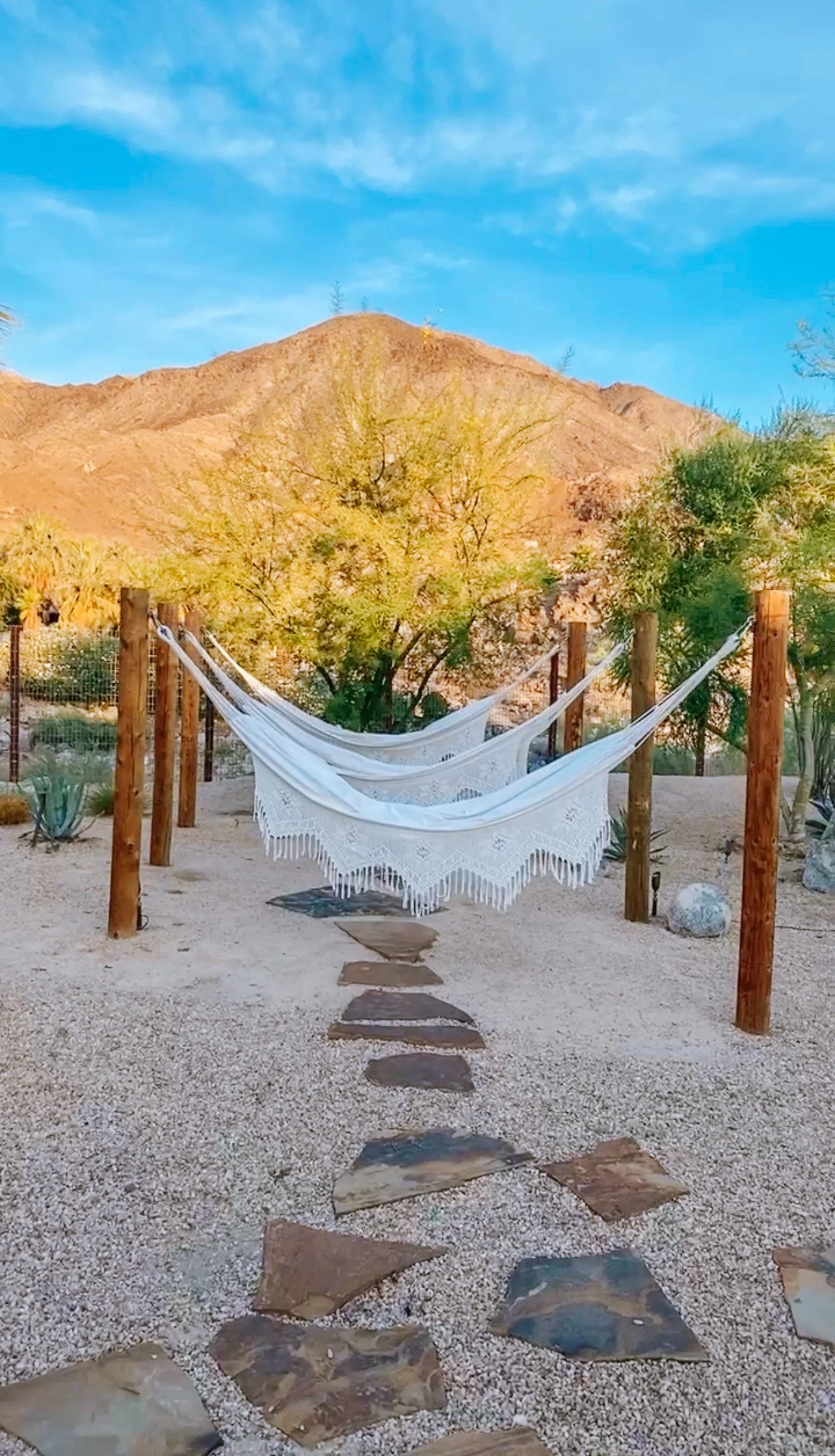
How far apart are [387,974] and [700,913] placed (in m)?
1.18

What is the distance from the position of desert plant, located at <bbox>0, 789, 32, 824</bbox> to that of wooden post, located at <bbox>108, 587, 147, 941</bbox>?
215cm

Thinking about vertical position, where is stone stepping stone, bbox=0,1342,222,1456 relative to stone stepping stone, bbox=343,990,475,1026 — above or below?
below

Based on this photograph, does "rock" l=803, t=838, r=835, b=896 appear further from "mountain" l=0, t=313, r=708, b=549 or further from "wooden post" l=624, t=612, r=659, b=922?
"mountain" l=0, t=313, r=708, b=549

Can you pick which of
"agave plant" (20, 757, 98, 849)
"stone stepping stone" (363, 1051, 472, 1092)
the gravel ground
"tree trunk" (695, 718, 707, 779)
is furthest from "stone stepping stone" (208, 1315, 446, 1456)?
"tree trunk" (695, 718, 707, 779)

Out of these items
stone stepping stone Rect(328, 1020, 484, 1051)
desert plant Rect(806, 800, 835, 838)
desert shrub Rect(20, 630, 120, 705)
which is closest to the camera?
stone stepping stone Rect(328, 1020, 484, 1051)

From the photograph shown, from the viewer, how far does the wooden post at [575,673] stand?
4.61 meters

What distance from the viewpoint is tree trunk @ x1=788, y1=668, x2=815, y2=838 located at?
463cm

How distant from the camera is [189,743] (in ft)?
15.5

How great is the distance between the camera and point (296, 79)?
26.5 feet

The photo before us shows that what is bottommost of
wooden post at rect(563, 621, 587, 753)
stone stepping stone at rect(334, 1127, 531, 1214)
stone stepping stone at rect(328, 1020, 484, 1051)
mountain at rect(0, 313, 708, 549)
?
stone stepping stone at rect(334, 1127, 531, 1214)

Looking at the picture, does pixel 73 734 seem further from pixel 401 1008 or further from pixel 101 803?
pixel 401 1008

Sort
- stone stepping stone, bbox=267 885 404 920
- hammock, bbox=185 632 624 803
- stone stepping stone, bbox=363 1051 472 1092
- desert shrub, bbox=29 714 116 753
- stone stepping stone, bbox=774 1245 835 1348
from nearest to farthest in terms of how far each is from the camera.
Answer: stone stepping stone, bbox=774 1245 835 1348, stone stepping stone, bbox=363 1051 472 1092, stone stepping stone, bbox=267 885 404 920, hammock, bbox=185 632 624 803, desert shrub, bbox=29 714 116 753

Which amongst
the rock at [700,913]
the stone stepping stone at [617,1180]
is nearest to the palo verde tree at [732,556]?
the rock at [700,913]

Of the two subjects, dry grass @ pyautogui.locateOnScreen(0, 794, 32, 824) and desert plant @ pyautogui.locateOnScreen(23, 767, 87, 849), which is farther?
dry grass @ pyautogui.locateOnScreen(0, 794, 32, 824)
